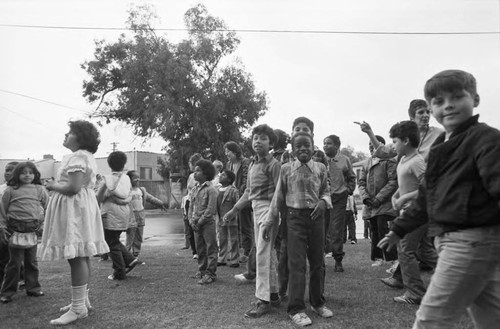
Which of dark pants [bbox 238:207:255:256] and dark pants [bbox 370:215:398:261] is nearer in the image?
dark pants [bbox 370:215:398:261]

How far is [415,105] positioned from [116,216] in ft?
14.7

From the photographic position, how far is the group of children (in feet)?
7.01

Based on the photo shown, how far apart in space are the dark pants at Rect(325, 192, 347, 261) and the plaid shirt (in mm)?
2399

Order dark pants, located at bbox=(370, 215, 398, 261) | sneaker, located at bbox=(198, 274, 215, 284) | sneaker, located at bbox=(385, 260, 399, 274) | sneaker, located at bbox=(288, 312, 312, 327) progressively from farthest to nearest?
sneaker, located at bbox=(198, 274, 215, 284) → dark pants, located at bbox=(370, 215, 398, 261) → sneaker, located at bbox=(385, 260, 399, 274) → sneaker, located at bbox=(288, 312, 312, 327)

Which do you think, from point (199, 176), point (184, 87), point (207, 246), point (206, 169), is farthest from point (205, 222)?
point (184, 87)

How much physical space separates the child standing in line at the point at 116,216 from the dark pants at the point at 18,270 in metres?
1.07

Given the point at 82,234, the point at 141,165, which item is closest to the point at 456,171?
the point at 82,234

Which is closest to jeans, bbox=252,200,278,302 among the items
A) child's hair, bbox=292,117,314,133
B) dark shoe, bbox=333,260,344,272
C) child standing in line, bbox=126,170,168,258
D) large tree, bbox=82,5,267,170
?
child's hair, bbox=292,117,314,133

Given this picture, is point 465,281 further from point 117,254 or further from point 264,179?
point 117,254

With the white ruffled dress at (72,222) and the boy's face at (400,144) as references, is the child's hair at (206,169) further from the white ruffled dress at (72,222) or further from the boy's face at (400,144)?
the boy's face at (400,144)

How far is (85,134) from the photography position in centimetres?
471

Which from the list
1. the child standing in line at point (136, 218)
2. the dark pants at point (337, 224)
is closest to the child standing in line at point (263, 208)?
the dark pants at point (337, 224)

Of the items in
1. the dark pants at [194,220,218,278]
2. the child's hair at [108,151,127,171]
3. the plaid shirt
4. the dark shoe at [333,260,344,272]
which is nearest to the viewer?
the plaid shirt

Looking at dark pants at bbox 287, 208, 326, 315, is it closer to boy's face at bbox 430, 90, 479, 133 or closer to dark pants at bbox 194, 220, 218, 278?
boy's face at bbox 430, 90, 479, 133
